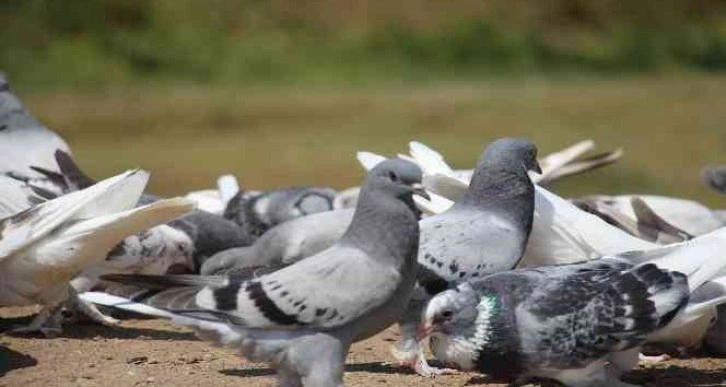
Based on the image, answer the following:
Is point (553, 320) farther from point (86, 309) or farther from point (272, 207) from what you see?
point (272, 207)

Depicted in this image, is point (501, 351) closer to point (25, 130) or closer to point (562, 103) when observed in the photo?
point (25, 130)

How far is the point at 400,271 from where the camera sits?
507 cm

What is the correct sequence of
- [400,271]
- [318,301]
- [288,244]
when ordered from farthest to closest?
1. [288,244]
2. [400,271]
3. [318,301]

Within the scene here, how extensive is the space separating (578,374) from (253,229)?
3.51 m

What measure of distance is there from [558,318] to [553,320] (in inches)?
0.9

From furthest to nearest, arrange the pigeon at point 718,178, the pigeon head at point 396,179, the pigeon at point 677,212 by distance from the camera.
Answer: the pigeon at point 718,178
the pigeon at point 677,212
the pigeon head at point 396,179

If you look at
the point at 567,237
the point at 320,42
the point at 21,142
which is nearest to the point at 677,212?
the point at 567,237

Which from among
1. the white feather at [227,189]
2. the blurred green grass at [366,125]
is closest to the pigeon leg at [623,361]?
the white feather at [227,189]

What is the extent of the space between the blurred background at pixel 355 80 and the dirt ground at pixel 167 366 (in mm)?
7009

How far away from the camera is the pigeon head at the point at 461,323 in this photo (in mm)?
5113

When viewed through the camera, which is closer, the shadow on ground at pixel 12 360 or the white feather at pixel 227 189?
the shadow on ground at pixel 12 360

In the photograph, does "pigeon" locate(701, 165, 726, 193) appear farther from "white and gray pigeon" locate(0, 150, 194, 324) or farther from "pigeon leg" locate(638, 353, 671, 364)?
"white and gray pigeon" locate(0, 150, 194, 324)

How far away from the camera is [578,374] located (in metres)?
5.26

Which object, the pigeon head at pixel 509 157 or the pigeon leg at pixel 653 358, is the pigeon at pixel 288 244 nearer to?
the pigeon head at pixel 509 157
